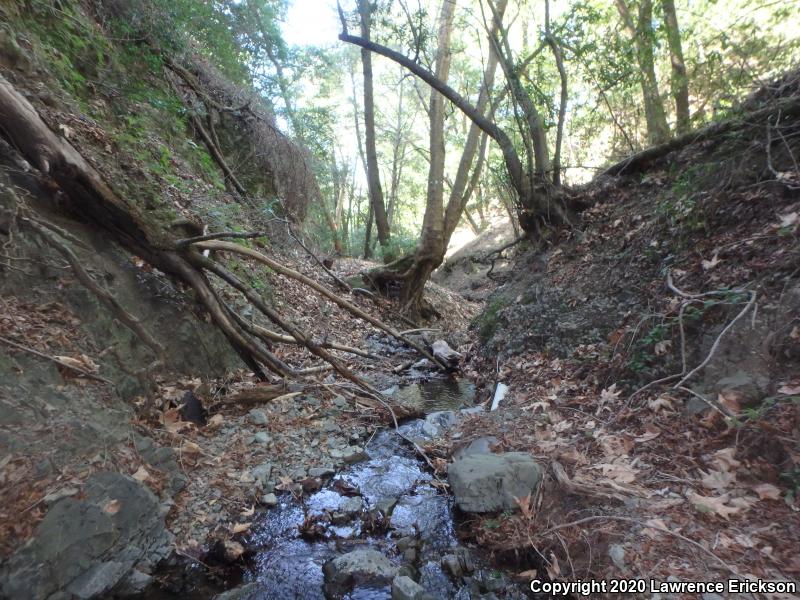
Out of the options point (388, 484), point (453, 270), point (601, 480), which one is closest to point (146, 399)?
point (388, 484)

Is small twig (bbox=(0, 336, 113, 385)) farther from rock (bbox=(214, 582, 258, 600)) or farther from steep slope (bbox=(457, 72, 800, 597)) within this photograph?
steep slope (bbox=(457, 72, 800, 597))

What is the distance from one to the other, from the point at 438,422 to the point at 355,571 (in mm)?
2672

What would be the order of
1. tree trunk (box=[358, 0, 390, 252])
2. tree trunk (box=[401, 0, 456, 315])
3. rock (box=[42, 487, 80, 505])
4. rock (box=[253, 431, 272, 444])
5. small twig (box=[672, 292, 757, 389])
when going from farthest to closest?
tree trunk (box=[358, 0, 390, 252]) < tree trunk (box=[401, 0, 456, 315]) < rock (box=[253, 431, 272, 444]) < small twig (box=[672, 292, 757, 389]) < rock (box=[42, 487, 80, 505])

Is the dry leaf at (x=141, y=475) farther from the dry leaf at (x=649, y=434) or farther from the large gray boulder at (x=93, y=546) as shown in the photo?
the dry leaf at (x=649, y=434)

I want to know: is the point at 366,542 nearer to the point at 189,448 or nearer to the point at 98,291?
the point at 189,448

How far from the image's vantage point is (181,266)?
478 cm

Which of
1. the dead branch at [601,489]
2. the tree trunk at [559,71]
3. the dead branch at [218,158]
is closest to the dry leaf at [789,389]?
the dead branch at [601,489]

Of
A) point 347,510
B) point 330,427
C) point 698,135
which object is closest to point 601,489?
point 347,510

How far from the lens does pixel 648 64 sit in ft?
22.7

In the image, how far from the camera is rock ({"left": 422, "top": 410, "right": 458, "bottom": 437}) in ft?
17.0

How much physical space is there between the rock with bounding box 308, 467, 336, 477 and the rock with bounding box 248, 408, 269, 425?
863mm

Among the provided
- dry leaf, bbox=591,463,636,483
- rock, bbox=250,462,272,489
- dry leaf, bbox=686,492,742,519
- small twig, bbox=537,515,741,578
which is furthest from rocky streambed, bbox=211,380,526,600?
dry leaf, bbox=686,492,742,519

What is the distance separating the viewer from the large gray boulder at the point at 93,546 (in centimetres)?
230

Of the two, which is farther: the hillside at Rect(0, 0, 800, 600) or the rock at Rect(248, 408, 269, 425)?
the rock at Rect(248, 408, 269, 425)
